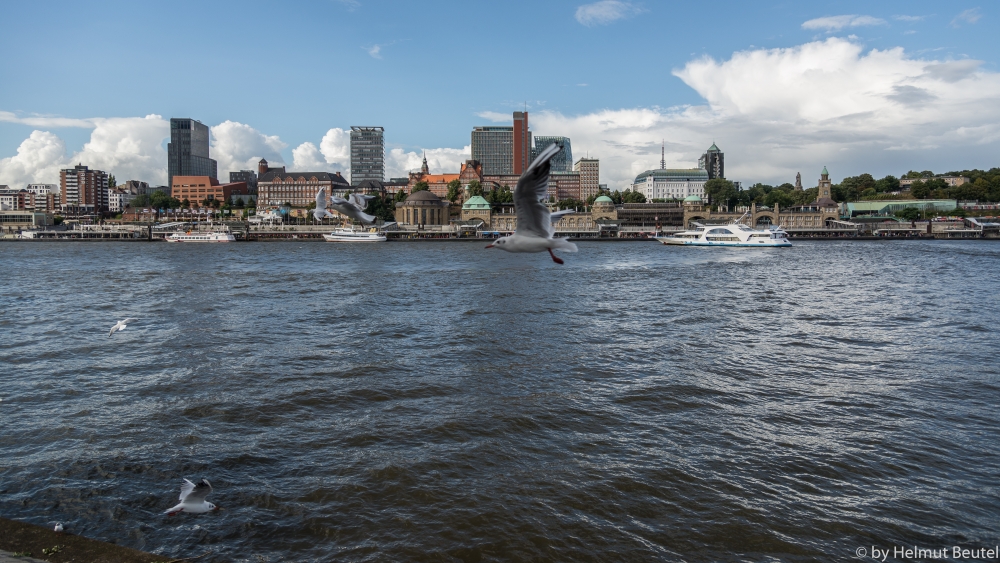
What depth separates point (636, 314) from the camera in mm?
23641

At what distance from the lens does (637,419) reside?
11.1 meters

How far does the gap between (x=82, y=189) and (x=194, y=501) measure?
213 meters

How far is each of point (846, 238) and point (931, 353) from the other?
371 ft

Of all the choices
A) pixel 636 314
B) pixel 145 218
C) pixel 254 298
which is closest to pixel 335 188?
pixel 145 218

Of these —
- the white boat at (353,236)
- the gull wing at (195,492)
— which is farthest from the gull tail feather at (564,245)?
the white boat at (353,236)

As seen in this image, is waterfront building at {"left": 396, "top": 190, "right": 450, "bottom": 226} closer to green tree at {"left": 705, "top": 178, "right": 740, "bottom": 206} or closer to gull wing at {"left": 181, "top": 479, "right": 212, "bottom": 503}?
green tree at {"left": 705, "top": 178, "right": 740, "bottom": 206}

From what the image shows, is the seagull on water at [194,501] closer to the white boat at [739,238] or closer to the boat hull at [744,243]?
the white boat at [739,238]

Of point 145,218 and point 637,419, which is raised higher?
point 145,218

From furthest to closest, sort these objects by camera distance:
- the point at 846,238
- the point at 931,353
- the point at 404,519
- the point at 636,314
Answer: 1. the point at 846,238
2. the point at 636,314
3. the point at 931,353
4. the point at 404,519

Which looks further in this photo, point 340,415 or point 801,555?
point 340,415

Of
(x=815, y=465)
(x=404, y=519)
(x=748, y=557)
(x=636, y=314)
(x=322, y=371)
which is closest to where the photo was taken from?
(x=748, y=557)

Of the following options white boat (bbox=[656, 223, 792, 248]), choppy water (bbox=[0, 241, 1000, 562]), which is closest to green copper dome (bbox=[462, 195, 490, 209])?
white boat (bbox=[656, 223, 792, 248])

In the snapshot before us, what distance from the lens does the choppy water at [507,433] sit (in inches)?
292

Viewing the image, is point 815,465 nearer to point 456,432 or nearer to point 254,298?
point 456,432
